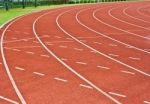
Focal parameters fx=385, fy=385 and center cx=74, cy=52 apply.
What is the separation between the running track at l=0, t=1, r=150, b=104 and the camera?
443 inches

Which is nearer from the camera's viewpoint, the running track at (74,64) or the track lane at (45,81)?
the track lane at (45,81)

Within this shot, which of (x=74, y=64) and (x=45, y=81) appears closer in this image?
(x=45, y=81)

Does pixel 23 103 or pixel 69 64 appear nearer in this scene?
pixel 23 103

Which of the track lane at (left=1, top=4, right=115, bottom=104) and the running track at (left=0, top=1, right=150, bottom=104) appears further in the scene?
the running track at (left=0, top=1, right=150, bottom=104)

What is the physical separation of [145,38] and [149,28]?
4.44 meters

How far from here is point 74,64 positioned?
15.2 meters

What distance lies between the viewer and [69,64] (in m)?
15.1

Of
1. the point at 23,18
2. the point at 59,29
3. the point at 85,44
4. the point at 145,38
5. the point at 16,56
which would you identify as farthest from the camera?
the point at 23,18

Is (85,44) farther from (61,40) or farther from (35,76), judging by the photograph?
(35,76)

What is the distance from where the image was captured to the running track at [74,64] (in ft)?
36.9

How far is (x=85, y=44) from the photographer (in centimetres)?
1959

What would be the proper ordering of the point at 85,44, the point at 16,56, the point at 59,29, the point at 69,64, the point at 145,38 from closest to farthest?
the point at 69,64 → the point at 16,56 → the point at 85,44 → the point at 145,38 → the point at 59,29

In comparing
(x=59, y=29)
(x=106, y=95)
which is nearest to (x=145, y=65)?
(x=106, y=95)

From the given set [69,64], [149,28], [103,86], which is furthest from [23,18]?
[103,86]
